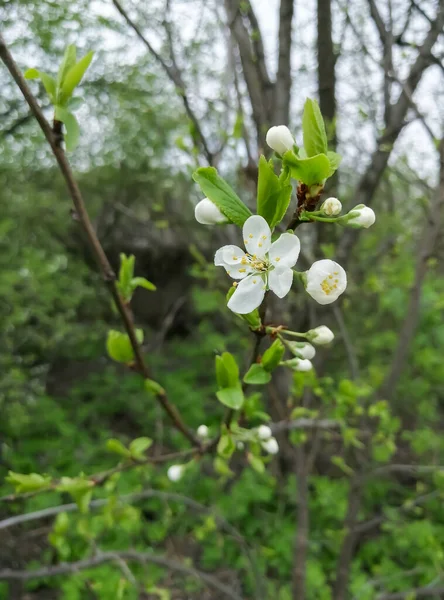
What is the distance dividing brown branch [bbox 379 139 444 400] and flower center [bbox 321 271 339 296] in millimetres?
1001

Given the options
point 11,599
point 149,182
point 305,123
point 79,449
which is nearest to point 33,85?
point 149,182

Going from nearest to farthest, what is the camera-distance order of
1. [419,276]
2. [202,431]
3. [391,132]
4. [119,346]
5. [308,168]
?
[308,168] → [119,346] → [202,431] → [391,132] → [419,276]

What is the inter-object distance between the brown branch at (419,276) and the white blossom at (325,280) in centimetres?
100

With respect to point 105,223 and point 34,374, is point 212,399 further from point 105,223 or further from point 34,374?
point 105,223

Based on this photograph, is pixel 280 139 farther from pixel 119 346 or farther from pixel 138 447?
pixel 138 447

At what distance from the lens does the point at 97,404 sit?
3.86m

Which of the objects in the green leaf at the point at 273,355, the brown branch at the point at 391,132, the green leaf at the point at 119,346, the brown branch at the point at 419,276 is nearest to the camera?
the green leaf at the point at 273,355

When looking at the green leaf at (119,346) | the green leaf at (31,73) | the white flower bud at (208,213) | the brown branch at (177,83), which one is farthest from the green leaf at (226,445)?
the brown branch at (177,83)

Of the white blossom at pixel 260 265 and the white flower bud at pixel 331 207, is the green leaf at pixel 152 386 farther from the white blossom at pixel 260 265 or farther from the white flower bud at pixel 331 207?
the white flower bud at pixel 331 207

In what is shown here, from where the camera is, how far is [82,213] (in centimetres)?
67

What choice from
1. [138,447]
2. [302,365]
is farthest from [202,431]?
[302,365]

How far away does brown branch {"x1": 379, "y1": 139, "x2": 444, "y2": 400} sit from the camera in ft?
4.75

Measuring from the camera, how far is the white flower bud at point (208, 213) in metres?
0.52

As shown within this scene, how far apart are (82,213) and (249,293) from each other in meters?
0.30
